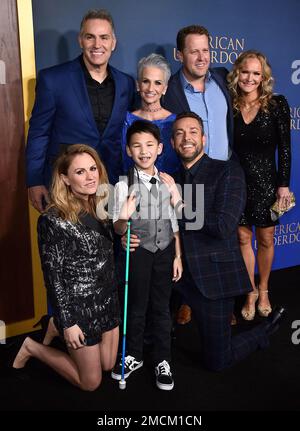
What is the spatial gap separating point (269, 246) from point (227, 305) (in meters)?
1.02

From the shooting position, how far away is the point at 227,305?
2539 millimetres

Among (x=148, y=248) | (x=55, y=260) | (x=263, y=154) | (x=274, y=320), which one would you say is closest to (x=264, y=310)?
(x=274, y=320)

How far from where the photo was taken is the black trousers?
2.45 meters

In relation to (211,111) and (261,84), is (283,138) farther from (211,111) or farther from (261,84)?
(211,111)

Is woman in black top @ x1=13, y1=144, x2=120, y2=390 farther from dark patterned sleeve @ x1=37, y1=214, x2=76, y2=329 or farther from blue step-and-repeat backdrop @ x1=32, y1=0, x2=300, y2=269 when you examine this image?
blue step-and-repeat backdrop @ x1=32, y1=0, x2=300, y2=269

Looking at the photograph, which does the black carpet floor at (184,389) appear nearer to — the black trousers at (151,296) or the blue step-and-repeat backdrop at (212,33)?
the black trousers at (151,296)

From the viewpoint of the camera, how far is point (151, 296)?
8.36 feet

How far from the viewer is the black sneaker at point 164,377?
2.43 meters

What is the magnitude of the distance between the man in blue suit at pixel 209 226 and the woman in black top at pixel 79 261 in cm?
40

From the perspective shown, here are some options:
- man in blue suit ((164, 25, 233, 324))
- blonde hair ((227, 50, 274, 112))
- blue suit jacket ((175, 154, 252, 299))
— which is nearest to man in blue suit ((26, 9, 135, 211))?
man in blue suit ((164, 25, 233, 324))

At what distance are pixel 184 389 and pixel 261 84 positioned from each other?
6.45 feet

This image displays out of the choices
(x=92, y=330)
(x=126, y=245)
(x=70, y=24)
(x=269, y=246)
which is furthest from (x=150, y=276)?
(x=70, y=24)

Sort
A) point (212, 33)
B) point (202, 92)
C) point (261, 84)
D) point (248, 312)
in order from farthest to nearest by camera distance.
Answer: point (212, 33) < point (248, 312) < point (261, 84) < point (202, 92)

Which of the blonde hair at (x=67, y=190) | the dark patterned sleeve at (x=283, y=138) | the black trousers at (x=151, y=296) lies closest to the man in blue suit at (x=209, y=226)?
the black trousers at (x=151, y=296)
